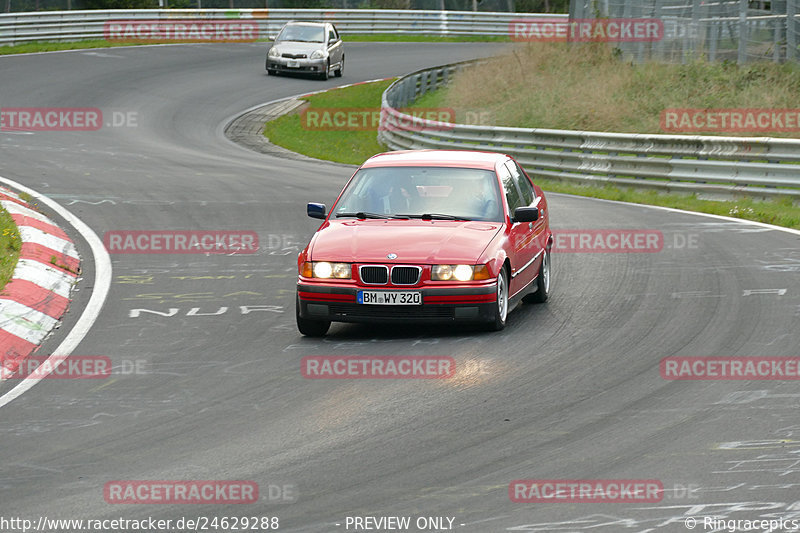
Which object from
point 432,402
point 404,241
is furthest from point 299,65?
point 432,402

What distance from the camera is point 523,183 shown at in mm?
11906

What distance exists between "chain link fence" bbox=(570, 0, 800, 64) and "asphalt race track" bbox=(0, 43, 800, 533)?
1250 centimetres

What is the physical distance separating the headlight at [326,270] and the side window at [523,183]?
2.52 metres

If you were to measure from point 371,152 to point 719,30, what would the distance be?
350 inches

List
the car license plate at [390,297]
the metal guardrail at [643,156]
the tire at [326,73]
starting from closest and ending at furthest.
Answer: the car license plate at [390,297]
the metal guardrail at [643,156]
the tire at [326,73]

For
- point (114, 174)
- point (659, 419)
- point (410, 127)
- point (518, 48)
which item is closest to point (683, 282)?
point (659, 419)

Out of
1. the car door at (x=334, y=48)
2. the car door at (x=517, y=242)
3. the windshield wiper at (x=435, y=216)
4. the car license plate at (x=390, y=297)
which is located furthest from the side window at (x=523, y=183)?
the car door at (x=334, y=48)

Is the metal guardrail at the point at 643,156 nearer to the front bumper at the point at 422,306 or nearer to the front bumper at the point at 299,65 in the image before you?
the front bumper at the point at 422,306

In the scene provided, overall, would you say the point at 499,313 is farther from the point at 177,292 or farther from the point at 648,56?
the point at 648,56

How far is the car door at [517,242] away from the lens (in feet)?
33.9

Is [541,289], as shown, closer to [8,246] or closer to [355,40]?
[8,246]

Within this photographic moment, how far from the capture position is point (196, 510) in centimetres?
580

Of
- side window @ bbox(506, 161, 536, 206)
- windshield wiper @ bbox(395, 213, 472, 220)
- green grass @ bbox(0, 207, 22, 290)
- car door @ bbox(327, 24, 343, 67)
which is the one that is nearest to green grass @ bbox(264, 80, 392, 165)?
car door @ bbox(327, 24, 343, 67)

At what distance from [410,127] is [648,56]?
25.6 ft
